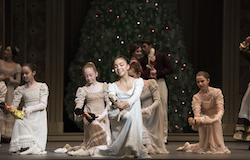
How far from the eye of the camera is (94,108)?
5.94 m

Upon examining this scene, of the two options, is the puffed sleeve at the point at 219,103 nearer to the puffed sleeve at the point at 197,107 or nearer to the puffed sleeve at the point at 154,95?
the puffed sleeve at the point at 197,107

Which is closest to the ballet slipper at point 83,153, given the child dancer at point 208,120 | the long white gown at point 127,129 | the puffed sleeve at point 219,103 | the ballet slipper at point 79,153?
the ballet slipper at point 79,153

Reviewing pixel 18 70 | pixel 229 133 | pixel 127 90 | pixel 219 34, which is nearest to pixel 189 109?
pixel 229 133

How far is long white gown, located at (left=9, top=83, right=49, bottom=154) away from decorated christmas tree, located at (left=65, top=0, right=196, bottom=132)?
9.88ft

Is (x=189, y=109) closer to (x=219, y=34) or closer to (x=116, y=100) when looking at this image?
(x=219, y=34)

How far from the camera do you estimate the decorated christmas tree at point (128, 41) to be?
909 centimetres

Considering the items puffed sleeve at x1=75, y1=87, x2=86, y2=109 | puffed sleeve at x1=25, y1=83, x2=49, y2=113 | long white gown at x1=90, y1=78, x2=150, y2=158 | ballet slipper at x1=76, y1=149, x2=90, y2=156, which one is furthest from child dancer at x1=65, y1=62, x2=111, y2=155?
long white gown at x1=90, y1=78, x2=150, y2=158

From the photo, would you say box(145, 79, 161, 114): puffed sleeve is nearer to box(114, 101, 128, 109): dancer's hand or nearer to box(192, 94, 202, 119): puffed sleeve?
box(192, 94, 202, 119): puffed sleeve

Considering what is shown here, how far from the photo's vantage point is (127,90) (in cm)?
528

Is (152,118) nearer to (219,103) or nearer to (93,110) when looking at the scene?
(93,110)

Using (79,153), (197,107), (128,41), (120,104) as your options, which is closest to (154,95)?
(197,107)

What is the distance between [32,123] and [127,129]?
1.54 meters

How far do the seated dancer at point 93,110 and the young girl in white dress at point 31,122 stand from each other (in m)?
0.37

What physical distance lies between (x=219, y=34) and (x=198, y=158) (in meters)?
5.10
